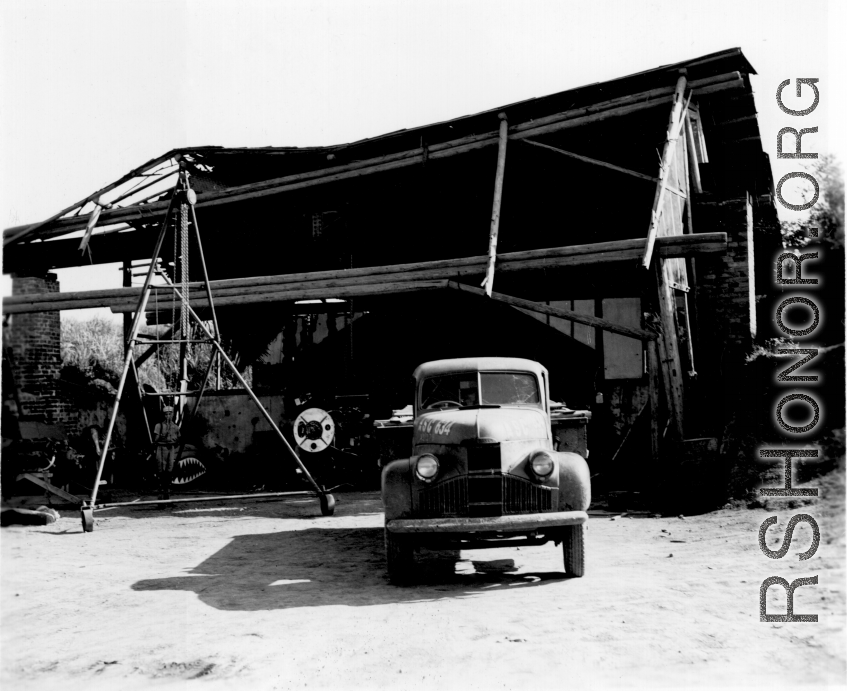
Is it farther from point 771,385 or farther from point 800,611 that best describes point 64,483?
point 800,611

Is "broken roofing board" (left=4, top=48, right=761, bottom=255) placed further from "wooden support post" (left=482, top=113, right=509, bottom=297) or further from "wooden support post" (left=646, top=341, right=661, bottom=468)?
"wooden support post" (left=646, top=341, right=661, bottom=468)

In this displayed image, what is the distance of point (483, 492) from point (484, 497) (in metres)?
0.04

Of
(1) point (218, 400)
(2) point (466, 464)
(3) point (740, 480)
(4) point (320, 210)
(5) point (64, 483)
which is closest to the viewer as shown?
(2) point (466, 464)

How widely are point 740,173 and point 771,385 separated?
564 centimetres

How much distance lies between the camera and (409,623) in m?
5.59

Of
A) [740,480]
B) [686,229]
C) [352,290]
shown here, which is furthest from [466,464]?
[686,229]

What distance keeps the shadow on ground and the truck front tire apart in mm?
181

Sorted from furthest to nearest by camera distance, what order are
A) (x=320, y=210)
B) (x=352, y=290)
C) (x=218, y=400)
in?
(x=320, y=210), (x=218, y=400), (x=352, y=290)

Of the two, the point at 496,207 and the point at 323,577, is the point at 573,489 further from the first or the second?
the point at 496,207

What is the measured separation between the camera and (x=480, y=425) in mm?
6719

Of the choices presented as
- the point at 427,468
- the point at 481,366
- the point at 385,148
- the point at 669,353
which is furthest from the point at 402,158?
the point at 427,468

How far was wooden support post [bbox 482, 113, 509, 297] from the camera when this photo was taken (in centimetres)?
1152

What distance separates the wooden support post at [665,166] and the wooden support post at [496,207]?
2114mm

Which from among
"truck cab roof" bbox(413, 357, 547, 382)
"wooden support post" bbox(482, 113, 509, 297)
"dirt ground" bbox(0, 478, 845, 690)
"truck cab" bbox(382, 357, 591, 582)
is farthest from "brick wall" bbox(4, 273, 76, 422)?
"truck cab" bbox(382, 357, 591, 582)
